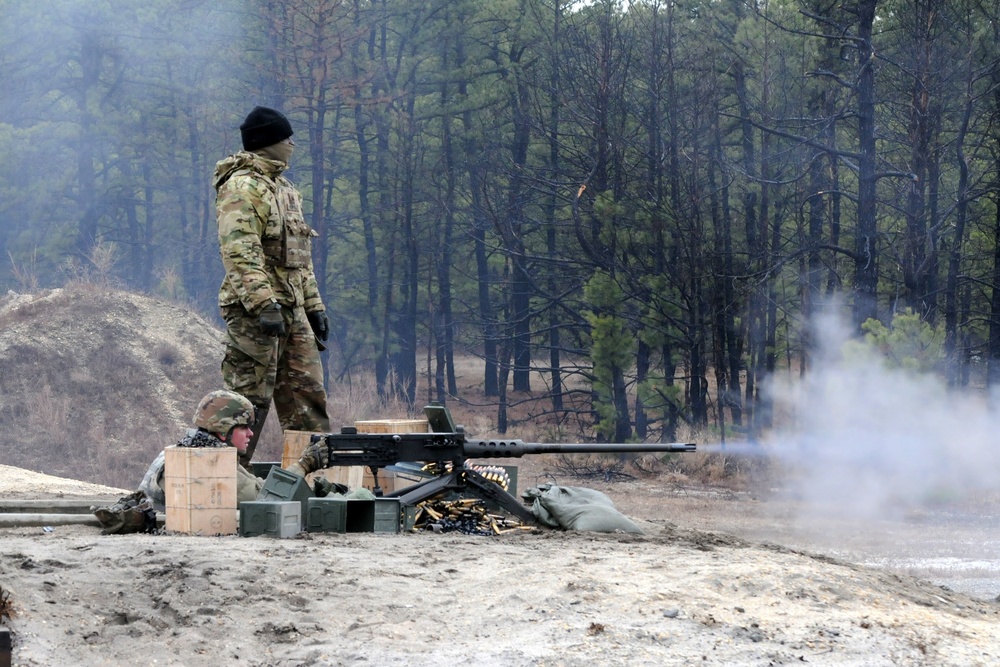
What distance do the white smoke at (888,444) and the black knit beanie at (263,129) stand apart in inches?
299

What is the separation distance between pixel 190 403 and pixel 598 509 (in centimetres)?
1330

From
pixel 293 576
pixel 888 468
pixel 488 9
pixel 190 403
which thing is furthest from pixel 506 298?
pixel 293 576

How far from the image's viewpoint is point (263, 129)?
32.0ft

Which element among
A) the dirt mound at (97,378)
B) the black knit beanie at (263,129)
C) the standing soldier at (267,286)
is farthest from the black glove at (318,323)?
the dirt mound at (97,378)

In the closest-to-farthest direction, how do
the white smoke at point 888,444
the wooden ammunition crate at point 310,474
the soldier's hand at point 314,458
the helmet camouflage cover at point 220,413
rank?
the helmet camouflage cover at point 220,413 → the soldier's hand at point 314,458 → the wooden ammunition crate at point 310,474 → the white smoke at point 888,444

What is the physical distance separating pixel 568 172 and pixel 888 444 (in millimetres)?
10716

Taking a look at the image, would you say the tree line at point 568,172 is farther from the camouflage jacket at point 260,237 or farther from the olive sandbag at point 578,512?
the camouflage jacket at point 260,237

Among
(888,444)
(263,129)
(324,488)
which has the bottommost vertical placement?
(888,444)

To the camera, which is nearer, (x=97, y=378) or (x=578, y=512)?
(x=578, y=512)

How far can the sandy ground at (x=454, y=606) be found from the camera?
19.5ft

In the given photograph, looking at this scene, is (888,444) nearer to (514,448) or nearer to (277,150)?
(514,448)

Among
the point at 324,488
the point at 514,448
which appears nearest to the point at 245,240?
the point at 324,488

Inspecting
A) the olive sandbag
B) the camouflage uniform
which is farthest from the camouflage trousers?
the olive sandbag

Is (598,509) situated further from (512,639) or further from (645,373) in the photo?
(645,373)
